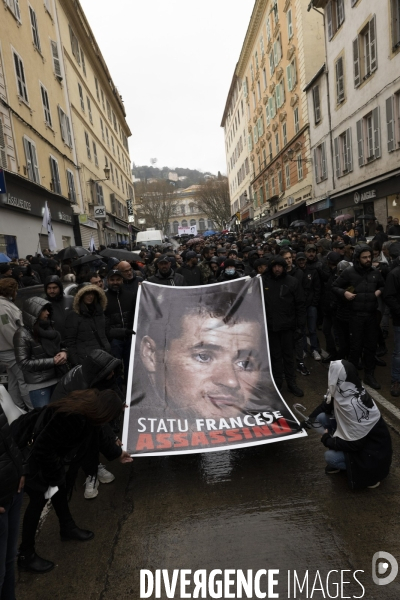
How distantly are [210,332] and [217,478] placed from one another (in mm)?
1829

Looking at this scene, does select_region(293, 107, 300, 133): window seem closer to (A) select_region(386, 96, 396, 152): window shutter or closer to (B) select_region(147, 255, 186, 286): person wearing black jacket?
(A) select_region(386, 96, 396, 152): window shutter

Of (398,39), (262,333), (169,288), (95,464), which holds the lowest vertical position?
(95,464)

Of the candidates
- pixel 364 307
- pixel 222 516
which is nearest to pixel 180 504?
pixel 222 516

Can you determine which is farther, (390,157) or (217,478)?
(390,157)

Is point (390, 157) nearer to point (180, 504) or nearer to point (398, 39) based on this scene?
point (398, 39)

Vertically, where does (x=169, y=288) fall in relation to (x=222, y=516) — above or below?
above

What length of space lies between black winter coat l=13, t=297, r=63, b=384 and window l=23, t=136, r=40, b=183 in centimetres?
1334

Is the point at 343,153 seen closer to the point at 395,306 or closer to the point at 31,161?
the point at 31,161

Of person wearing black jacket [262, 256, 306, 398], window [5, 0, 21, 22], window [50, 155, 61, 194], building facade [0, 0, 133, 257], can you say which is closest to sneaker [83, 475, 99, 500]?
person wearing black jacket [262, 256, 306, 398]

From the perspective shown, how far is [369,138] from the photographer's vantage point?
1836 centimetres

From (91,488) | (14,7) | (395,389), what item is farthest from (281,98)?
(91,488)

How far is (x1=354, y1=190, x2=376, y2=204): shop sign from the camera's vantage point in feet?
59.6

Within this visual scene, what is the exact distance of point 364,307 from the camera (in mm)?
5758

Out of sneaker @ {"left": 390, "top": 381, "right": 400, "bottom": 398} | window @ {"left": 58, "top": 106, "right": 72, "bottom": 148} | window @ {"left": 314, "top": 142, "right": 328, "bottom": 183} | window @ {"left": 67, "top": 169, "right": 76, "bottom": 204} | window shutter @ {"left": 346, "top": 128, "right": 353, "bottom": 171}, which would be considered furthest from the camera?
window @ {"left": 314, "top": 142, "right": 328, "bottom": 183}
